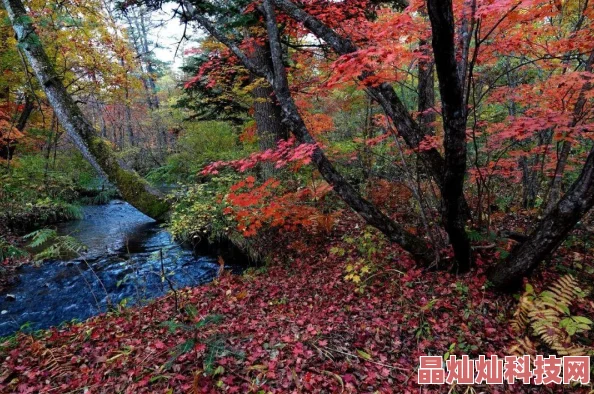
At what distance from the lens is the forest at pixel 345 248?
9.62 feet

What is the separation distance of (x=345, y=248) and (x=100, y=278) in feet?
17.6

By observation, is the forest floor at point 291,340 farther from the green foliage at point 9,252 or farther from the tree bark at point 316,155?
the green foliage at point 9,252

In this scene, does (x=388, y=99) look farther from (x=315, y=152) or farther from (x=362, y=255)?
(x=362, y=255)

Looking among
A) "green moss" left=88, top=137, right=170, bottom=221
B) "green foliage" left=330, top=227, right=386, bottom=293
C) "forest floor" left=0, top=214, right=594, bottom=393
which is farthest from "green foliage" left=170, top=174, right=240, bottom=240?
"green foliage" left=330, top=227, right=386, bottom=293

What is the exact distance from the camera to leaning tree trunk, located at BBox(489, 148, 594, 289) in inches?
104

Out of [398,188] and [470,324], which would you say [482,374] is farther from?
[398,188]

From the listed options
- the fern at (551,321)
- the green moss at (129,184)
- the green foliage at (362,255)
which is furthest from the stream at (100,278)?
the fern at (551,321)

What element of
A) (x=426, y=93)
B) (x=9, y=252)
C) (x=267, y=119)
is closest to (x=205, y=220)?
(x=267, y=119)

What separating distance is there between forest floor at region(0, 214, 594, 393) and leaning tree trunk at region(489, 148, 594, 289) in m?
0.29

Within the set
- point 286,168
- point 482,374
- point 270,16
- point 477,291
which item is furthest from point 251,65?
point 482,374

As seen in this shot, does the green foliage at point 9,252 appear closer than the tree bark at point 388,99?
No

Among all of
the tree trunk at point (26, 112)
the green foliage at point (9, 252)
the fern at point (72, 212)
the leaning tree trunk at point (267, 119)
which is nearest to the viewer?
the green foliage at point (9, 252)

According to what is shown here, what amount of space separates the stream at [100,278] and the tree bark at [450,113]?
357cm

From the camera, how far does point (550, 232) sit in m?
3.00
